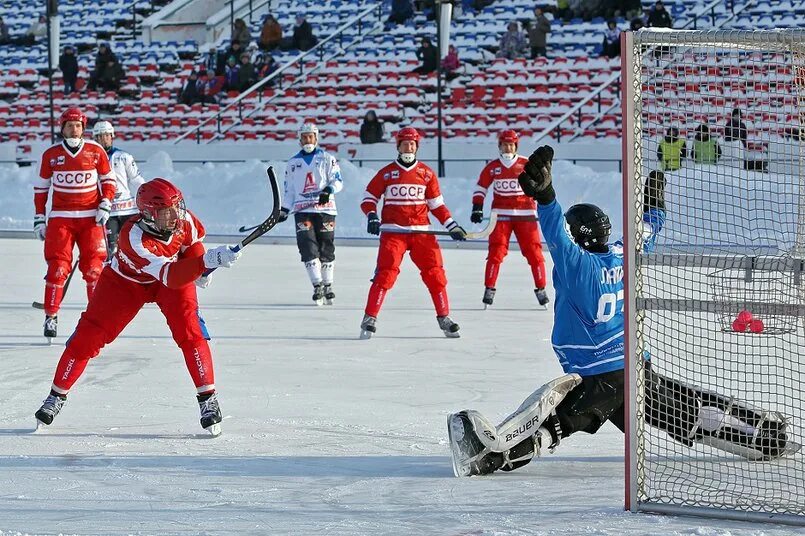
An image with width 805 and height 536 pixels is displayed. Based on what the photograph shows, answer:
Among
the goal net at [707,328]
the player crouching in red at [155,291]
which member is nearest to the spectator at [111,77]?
the player crouching in red at [155,291]

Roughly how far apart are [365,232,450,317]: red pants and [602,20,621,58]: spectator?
1418 cm

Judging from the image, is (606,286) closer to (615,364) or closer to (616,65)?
(615,364)

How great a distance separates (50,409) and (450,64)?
61.9 feet

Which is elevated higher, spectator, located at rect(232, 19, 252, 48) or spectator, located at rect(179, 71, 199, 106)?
spectator, located at rect(232, 19, 252, 48)

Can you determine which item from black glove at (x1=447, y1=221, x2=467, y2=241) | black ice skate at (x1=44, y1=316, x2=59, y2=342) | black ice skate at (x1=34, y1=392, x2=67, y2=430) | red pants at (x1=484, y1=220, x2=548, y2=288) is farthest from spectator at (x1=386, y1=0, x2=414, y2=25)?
black ice skate at (x1=34, y1=392, x2=67, y2=430)

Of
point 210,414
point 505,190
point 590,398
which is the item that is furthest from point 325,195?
point 590,398

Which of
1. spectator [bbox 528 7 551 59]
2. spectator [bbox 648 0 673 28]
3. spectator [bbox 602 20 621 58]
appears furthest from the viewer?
spectator [bbox 528 7 551 59]

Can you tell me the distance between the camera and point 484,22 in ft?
83.8

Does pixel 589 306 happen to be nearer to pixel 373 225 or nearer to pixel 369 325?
pixel 369 325

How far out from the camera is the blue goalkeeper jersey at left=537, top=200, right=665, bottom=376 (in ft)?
16.4

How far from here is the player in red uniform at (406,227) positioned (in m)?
→ 9.12

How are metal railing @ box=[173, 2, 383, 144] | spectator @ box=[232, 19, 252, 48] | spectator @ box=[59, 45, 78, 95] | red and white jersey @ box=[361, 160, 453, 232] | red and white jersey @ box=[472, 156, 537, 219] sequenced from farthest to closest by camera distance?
spectator @ box=[59, 45, 78, 95], spectator @ box=[232, 19, 252, 48], metal railing @ box=[173, 2, 383, 144], red and white jersey @ box=[472, 156, 537, 219], red and white jersey @ box=[361, 160, 453, 232]

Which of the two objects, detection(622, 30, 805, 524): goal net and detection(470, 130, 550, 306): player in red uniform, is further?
detection(470, 130, 550, 306): player in red uniform

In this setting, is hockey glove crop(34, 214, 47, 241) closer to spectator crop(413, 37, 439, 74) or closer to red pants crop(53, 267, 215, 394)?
red pants crop(53, 267, 215, 394)
